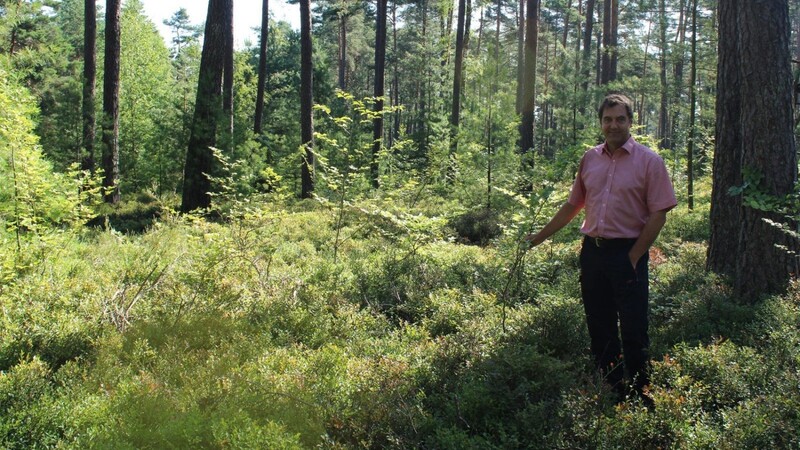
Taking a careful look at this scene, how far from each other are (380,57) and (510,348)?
18457 millimetres

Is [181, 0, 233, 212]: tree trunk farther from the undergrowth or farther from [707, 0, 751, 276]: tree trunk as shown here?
[707, 0, 751, 276]: tree trunk

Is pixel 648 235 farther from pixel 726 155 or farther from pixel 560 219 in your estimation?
pixel 726 155

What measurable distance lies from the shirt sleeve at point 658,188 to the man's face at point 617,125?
10.4 inches

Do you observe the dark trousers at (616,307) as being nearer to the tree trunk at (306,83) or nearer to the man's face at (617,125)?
the man's face at (617,125)

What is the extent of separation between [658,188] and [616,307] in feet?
2.91

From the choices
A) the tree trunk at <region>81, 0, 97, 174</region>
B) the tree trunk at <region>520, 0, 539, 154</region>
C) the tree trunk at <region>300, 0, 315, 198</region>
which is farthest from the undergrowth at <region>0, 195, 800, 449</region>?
the tree trunk at <region>520, 0, 539, 154</region>

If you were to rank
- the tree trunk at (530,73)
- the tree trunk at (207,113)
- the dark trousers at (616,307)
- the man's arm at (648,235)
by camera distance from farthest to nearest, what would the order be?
the tree trunk at (530,73) < the tree trunk at (207,113) < the dark trousers at (616,307) < the man's arm at (648,235)

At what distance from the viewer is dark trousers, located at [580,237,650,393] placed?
12.1 feet

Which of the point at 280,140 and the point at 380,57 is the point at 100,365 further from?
the point at 280,140

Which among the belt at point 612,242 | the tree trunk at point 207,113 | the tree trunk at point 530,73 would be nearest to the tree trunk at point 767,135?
the belt at point 612,242

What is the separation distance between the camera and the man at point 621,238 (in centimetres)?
364

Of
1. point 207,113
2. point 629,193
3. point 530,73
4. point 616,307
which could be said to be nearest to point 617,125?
point 629,193

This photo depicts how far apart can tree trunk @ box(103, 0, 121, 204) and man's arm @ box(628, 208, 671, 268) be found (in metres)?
12.8

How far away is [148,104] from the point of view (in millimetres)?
24906
